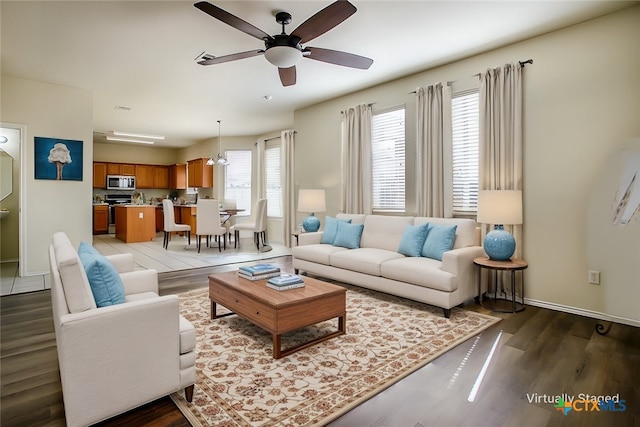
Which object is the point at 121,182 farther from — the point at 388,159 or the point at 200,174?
the point at 388,159

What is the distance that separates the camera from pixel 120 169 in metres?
10.3

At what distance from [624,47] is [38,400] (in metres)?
5.21

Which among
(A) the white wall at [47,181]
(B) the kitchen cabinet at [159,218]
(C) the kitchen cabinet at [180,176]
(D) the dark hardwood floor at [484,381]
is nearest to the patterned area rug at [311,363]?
(D) the dark hardwood floor at [484,381]

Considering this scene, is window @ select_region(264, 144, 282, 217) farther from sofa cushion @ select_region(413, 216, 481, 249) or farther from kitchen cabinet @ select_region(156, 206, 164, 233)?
sofa cushion @ select_region(413, 216, 481, 249)

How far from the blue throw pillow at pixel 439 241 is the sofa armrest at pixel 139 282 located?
9.08 feet

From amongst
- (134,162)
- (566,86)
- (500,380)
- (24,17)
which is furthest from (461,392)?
(134,162)

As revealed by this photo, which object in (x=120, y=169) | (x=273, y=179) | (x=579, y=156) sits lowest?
(x=579, y=156)

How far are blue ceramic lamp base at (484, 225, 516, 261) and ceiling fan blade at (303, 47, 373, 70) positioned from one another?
2134 millimetres

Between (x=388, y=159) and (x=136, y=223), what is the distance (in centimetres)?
657

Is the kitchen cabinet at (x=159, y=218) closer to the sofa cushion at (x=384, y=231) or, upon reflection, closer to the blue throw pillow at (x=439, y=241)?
the sofa cushion at (x=384, y=231)

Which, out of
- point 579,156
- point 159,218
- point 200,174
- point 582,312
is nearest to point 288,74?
point 579,156

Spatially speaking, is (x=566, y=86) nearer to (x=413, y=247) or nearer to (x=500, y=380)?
(x=413, y=247)

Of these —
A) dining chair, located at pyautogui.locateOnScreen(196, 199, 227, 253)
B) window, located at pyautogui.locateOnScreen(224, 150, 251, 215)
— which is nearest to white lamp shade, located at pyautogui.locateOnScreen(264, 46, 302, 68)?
dining chair, located at pyautogui.locateOnScreen(196, 199, 227, 253)

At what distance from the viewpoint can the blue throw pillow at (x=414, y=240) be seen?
3.87 meters
